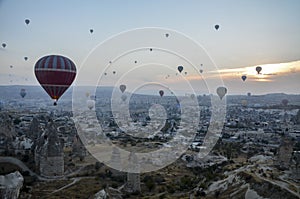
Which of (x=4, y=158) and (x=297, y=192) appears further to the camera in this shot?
(x=4, y=158)

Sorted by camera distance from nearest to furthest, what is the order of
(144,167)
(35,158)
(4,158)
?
(35,158), (4,158), (144,167)

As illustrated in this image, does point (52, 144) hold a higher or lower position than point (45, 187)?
higher

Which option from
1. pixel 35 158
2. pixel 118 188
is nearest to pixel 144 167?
pixel 118 188

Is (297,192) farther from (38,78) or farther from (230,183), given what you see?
(38,78)

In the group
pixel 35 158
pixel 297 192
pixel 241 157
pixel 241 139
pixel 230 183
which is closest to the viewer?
pixel 297 192

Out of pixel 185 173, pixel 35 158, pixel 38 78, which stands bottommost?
pixel 185 173

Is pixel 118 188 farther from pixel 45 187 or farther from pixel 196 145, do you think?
pixel 196 145
